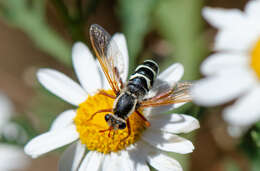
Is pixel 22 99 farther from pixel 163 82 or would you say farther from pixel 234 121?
pixel 234 121

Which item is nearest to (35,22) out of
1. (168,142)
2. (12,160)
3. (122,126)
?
(12,160)

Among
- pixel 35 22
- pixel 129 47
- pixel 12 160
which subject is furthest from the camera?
pixel 12 160

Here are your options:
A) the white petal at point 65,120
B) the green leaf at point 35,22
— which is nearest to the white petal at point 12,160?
the green leaf at point 35,22

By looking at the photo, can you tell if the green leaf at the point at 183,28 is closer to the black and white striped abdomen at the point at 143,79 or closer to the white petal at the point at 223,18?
the black and white striped abdomen at the point at 143,79

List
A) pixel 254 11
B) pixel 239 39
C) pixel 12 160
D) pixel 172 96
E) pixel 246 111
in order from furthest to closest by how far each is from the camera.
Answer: pixel 12 160
pixel 172 96
pixel 254 11
pixel 239 39
pixel 246 111

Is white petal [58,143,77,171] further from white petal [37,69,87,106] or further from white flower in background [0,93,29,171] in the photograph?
white flower in background [0,93,29,171]

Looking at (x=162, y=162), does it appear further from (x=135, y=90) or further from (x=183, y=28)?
(x=183, y=28)
